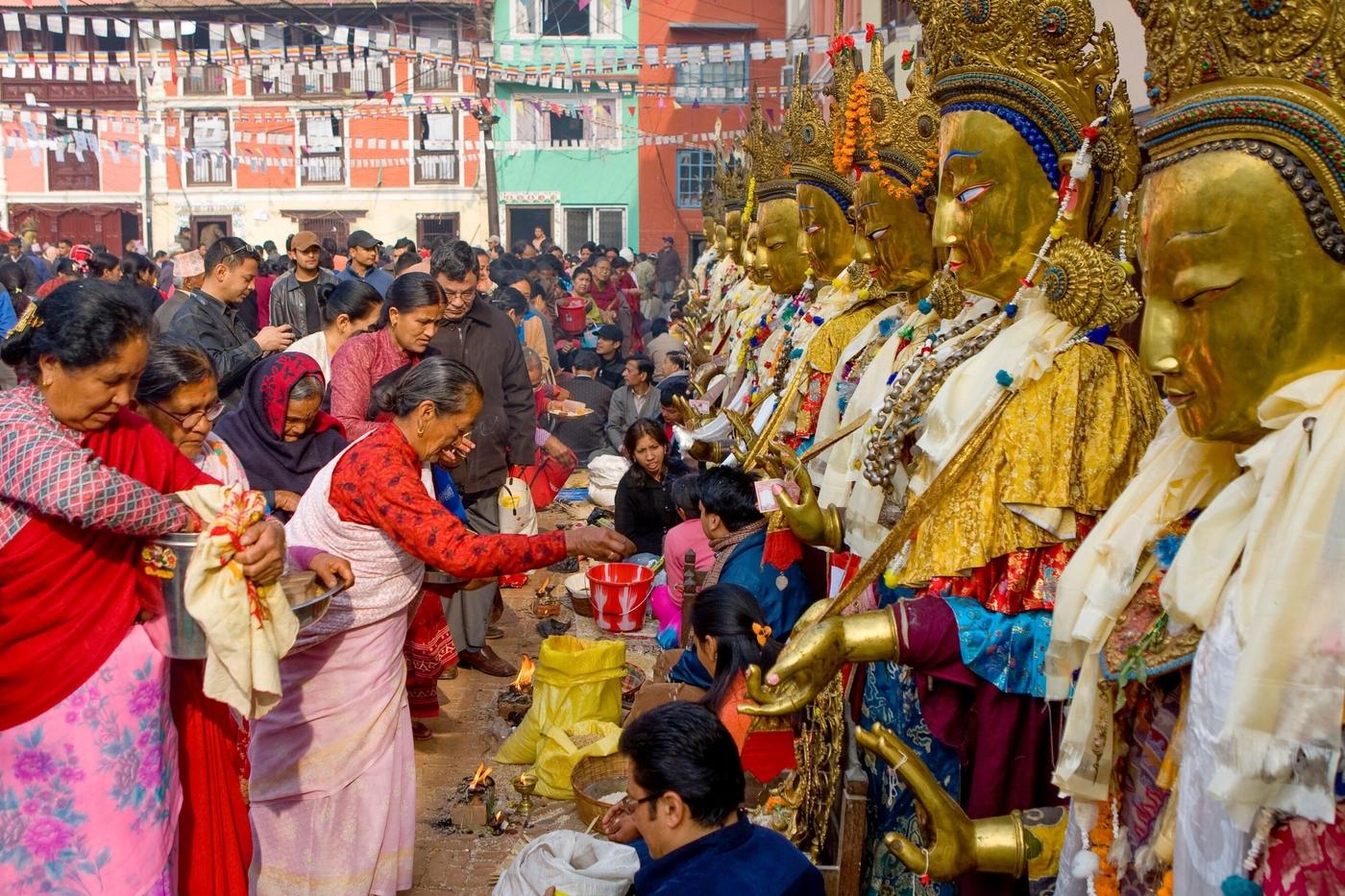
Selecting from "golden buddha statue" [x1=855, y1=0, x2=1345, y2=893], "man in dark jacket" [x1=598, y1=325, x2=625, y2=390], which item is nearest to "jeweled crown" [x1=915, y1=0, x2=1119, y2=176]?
"golden buddha statue" [x1=855, y1=0, x2=1345, y2=893]

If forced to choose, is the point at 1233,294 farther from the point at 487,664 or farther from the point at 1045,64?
the point at 487,664

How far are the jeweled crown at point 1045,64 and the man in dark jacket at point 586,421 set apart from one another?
7838 millimetres

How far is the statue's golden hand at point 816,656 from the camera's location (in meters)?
2.40

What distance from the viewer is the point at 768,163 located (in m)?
7.52

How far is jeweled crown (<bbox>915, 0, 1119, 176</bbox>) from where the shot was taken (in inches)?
114

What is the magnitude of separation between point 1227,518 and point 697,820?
144 cm

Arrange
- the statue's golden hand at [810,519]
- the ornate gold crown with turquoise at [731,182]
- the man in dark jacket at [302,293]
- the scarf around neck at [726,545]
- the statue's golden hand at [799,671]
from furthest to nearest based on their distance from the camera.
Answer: the ornate gold crown with turquoise at [731,182], the man in dark jacket at [302,293], the scarf around neck at [726,545], the statue's golden hand at [810,519], the statue's golden hand at [799,671]

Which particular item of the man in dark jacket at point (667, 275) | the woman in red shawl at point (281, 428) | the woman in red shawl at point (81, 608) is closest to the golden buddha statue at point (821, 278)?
the woman in red shawl at point (281, 428)

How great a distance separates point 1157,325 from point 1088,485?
843mm

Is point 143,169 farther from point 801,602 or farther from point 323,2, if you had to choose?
point 801,602

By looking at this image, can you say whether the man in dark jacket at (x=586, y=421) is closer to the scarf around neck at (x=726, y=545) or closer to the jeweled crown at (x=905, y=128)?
the scarf around neck at (x=726, y=545)

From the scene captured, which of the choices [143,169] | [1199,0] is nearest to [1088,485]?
[1199,0]

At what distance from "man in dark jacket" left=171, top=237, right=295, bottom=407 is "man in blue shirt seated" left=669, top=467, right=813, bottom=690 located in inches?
93.2

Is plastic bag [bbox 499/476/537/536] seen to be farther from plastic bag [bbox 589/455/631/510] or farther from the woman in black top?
plastic bag [bbox 589/455/631/510]
